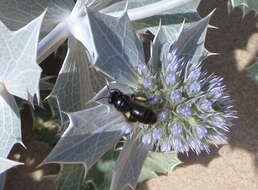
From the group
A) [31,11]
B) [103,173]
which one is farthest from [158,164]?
[31,11]

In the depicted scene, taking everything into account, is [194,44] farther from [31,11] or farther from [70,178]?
[70,178]

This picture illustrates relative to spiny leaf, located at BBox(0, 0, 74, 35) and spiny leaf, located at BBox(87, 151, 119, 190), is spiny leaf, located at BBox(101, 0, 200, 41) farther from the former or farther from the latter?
spiny leaf, located at BBox(87, 151, 119, 190)

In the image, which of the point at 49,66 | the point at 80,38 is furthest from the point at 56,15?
the point at 49,66

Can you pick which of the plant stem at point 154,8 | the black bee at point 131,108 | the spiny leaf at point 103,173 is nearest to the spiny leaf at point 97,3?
the plant stem at point 154,8

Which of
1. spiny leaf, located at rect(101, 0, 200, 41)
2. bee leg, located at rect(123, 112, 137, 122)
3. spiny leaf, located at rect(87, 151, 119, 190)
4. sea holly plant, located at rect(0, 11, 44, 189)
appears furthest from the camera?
spiny leaf, located at rect(87, 151, 119, 190)

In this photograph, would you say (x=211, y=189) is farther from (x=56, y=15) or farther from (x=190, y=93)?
(x=56, y=15)

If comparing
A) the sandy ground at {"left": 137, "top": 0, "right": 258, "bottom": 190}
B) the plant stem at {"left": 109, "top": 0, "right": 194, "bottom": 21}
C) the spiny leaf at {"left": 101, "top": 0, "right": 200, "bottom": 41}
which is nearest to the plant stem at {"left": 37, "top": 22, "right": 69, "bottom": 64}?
the plant stem at {"left": 109, "top": 0, "right": 194, "bottom": 21}

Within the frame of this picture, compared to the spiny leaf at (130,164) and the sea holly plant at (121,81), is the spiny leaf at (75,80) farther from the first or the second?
the spiny leaf at (130,164)

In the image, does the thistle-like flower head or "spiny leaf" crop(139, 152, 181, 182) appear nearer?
the thistle-like flower head

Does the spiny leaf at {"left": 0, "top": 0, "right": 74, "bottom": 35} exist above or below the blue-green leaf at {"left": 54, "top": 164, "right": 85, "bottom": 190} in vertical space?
above
